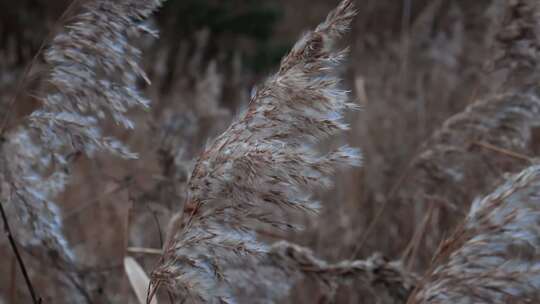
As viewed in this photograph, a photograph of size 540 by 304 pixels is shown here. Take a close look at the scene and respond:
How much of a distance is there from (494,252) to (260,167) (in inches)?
13.8

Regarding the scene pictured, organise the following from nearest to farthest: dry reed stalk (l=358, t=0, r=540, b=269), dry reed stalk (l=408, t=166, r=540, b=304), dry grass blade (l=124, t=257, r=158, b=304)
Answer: dry reed stalk (l=408, t=166, r=540, b=304) < dry grass blade (l=124, t=257, r=158, b=304) < dry reed stalk (l=358, t=0, r=540, b=269)

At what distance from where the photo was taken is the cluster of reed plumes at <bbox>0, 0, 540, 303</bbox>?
80 centimetres

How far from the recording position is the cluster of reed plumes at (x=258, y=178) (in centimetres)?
80

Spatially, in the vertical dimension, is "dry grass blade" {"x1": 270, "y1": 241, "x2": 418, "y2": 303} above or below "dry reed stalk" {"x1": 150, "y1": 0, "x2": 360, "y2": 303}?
below

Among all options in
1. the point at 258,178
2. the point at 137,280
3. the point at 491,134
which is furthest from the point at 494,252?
the point at 491,134

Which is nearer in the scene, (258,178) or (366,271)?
(258,178)

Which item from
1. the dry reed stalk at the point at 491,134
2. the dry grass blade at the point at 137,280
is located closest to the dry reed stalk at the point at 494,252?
the dry grass blade at the point at 137,280

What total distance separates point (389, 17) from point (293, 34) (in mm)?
6888

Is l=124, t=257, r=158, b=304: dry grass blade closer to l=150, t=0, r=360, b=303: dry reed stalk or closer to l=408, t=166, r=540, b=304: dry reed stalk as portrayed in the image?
l=150, t=0, r=360, b=303: dry reed stalk

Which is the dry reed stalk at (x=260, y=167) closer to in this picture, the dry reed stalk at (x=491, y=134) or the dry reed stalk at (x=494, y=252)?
the dry reed stalk at (x=494, y=252)

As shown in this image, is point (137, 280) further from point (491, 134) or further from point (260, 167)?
point (491, 134)

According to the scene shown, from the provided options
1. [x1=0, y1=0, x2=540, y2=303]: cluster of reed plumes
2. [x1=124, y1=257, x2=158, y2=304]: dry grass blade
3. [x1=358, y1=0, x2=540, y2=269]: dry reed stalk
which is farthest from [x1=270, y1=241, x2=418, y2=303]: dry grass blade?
[x1=358, y1=0, x2=540, y2=269]: dry reed stalk

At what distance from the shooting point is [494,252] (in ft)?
2.70

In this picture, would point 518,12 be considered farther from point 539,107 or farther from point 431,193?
point 431,193
